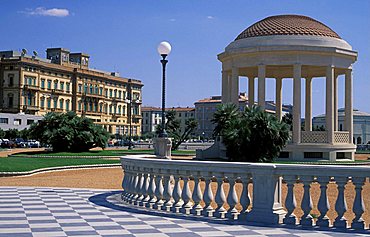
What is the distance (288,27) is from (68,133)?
26233mm

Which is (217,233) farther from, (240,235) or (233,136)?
(233,136)

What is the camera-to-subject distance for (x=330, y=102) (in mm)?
43094

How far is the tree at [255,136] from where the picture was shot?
114 ft

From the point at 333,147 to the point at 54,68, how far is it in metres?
102

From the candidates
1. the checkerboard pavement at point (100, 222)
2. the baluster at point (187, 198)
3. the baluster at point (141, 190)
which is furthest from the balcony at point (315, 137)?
the baluster at point (187, 198)

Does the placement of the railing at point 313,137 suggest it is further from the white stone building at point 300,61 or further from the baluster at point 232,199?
the baluster at point 232,199

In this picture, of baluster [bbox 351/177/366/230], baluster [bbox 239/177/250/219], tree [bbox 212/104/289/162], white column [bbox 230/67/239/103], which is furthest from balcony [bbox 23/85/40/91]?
baluster [bbox 351/177/366/230]

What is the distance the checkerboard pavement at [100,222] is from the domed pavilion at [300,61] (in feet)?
94.7

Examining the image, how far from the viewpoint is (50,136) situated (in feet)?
189

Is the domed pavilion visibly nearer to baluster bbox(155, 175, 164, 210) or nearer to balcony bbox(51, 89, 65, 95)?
baluster bbox(155, 175, 164, 210)

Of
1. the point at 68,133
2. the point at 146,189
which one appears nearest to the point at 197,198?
the point at 146,189

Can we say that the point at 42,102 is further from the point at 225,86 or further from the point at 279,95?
the point at 225,86

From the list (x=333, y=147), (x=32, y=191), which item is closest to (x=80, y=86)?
(x=333, y=147)

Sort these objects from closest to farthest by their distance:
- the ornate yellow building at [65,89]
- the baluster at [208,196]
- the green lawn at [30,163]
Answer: the baluster at [208,196] → the green lawn at [30,163] → the ornate yellow building at [65,89]
